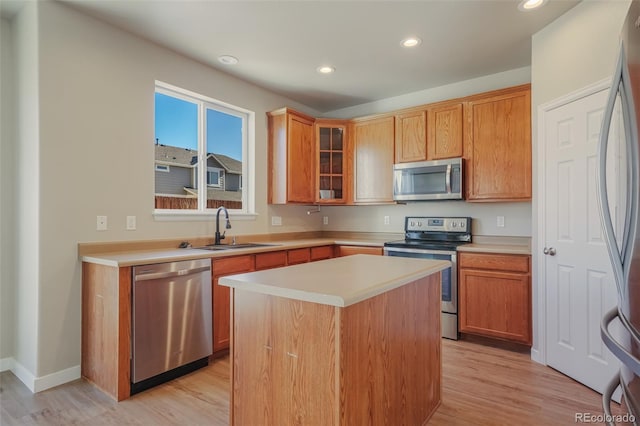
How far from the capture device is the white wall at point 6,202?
2.58m

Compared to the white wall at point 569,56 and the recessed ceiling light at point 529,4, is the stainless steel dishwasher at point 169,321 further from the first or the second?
the recessed ceiling light at point 529,4

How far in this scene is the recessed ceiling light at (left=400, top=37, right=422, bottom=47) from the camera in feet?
9.57

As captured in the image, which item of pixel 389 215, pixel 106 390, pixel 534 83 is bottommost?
pixel 106 390

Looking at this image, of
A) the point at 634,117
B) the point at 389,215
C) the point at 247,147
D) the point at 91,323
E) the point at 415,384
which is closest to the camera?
the point at 634,117

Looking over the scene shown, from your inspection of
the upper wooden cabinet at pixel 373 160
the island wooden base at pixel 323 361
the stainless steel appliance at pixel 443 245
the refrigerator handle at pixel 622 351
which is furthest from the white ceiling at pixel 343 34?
the refrigerator handle at pixel 622 351

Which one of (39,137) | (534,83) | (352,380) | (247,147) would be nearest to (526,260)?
(534,83)

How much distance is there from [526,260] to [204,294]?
104 inches

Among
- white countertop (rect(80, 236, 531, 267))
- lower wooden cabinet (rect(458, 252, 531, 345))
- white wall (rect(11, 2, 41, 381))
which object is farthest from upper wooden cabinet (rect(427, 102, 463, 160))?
white wall (rect(11, 2, 41, 381))

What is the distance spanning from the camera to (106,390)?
2297mm

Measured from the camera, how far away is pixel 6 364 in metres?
2.61

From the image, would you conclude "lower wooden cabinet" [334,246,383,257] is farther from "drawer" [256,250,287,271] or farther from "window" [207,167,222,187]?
"window" [207,167,222,187]

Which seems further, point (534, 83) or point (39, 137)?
point (534, 83)

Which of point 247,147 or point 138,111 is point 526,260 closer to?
point 247,147

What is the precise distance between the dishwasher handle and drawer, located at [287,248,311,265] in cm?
101
